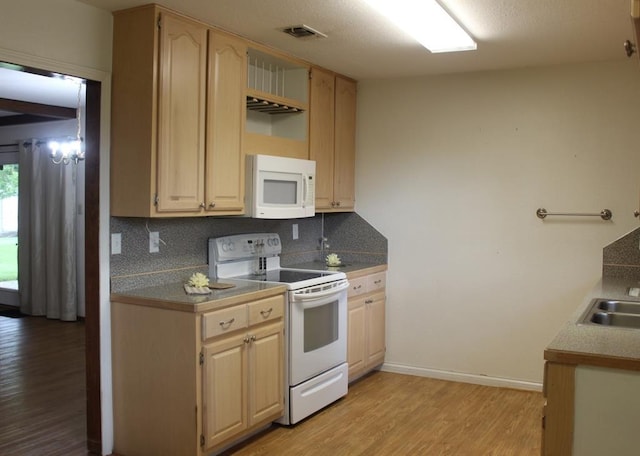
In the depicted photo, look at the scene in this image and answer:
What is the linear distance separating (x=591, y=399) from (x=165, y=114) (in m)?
2.24

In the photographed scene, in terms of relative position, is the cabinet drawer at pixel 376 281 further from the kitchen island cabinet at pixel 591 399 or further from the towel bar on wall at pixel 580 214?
the kitchen island cabinet at pixel 591 399

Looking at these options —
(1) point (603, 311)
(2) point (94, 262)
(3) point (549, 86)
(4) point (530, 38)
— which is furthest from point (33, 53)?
(3) point (549, 86)

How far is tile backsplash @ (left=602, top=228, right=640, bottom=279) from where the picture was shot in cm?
404

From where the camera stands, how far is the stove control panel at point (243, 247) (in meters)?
3.81

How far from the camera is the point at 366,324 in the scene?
14.9 feet

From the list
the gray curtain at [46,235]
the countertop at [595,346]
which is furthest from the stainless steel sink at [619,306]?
the gray curtain at [46,235]

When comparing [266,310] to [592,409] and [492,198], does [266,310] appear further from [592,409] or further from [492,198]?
[492,198]

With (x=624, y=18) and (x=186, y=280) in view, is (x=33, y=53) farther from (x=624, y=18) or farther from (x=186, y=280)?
(x=624, y=18)

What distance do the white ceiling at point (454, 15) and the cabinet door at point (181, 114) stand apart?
134mm

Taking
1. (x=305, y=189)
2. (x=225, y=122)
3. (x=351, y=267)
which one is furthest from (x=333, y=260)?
(x=225, y=122)

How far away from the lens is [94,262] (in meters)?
3.11

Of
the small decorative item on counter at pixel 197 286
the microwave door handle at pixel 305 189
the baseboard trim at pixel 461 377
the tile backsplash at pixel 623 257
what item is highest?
the microwave door handle at pixel 305 189

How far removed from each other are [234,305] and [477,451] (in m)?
1.53

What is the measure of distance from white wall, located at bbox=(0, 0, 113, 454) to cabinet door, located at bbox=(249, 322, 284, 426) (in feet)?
2.42
